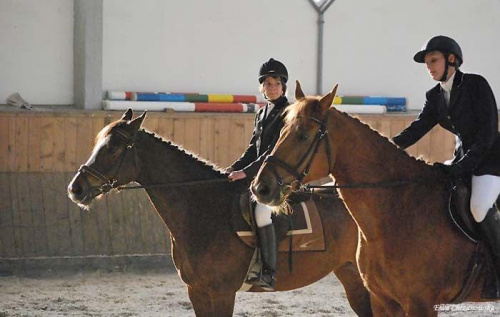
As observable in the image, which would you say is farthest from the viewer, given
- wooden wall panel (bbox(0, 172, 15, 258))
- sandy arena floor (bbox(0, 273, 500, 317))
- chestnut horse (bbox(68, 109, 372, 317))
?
wooden wall panel (bbox(0, 172, 15, 258))

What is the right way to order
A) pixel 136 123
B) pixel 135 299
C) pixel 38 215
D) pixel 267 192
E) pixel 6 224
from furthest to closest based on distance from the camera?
pixel 38 215
pixel 6 224
pixel 135 299
pixel 136 123
pixel 267 192

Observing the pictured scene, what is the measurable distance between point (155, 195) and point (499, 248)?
2364mm

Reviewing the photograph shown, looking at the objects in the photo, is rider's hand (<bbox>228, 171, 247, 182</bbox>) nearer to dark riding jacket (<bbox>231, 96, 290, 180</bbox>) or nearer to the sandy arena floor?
dark riding jacket (<bbox>231, 96, 290, 180</bbox>)

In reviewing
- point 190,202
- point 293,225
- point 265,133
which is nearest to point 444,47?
point 265,133

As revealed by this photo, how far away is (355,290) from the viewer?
6480 millimetres

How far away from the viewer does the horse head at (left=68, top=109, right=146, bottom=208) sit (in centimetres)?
566

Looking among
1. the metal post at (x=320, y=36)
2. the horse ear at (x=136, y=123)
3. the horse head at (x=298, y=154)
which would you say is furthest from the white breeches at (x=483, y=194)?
the metal post at (x=320, y=36)

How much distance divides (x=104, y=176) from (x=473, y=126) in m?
2.41

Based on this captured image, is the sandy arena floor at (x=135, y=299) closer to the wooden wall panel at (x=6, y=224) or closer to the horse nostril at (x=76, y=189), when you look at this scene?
the wooden wall panel at (x=6, y=224)

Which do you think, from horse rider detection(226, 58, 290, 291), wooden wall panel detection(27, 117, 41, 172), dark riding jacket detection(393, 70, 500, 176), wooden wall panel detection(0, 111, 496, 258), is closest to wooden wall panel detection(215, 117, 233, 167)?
wooden wall panel detection(0, 111, 496, 258)

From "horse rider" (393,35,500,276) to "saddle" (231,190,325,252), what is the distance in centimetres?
151

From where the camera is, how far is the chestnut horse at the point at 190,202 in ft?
18.9

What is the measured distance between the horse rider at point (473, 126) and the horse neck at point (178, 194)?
5.80 feet

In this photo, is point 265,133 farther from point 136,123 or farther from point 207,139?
point 207,139
